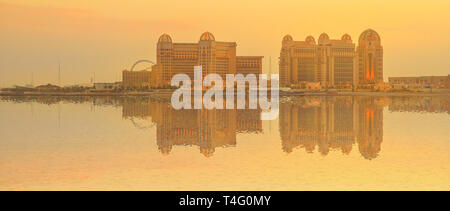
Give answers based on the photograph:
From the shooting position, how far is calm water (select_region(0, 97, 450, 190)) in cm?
2164

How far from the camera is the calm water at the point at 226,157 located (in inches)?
852

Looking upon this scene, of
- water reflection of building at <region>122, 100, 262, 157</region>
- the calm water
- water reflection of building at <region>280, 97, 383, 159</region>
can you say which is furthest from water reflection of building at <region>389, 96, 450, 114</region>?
water reflection of building at <region>122, 100, 262, 157</region>

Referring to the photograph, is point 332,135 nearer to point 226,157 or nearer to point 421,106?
point 226,157

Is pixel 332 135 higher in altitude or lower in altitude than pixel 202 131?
lower

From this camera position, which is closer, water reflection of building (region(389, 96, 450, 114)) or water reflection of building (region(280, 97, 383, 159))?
water reflection of building (region(280, 97, 383, 159))

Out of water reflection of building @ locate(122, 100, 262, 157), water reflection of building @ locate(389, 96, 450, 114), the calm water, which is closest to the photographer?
the calm water

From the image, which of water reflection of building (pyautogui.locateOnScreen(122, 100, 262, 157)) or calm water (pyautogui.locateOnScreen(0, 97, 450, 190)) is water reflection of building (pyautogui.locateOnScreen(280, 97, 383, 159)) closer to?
calm water (pyautogui.locateOnScreen(0, 97, 450, 190))

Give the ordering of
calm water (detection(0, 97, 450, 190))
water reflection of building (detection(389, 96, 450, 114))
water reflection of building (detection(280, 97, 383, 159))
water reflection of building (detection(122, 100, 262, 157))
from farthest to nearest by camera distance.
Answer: water reflection of building (detection(389, 96, 450, 114))
water reflection of building (detection(122, 100, 262, 157))
water reflection of building (detection(280, 97, 383, 159))
calm water (detection(0, 97, 450, 190))

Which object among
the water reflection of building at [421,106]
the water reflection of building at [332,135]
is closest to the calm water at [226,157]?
the water reflection of building at [332,135]

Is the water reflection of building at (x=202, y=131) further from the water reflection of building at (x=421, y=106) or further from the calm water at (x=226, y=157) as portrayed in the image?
the water reflection of building at (x=421, y=106)

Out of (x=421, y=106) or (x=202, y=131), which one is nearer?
(x=202, y=131)

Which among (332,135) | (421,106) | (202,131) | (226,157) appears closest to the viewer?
(226,157)

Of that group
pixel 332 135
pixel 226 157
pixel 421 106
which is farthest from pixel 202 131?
pixel 421 106

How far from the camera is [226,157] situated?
91.4 feet
